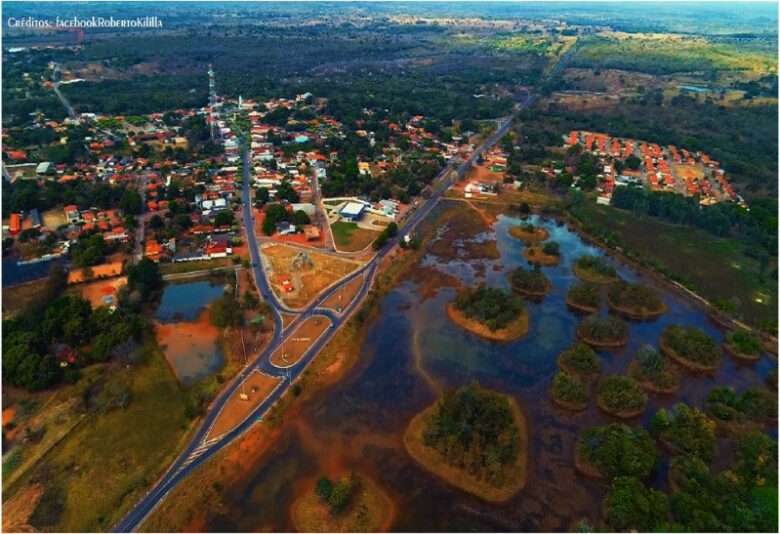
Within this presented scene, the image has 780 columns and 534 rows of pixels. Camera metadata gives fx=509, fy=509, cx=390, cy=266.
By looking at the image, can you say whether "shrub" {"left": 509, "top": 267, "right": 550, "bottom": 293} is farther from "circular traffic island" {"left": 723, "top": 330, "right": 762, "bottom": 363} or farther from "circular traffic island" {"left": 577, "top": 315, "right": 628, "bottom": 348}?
"circular traffic island" {"left": 723, "top": 330, "right": 762, "bottom": 363}

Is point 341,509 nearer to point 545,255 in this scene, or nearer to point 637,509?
point 637,509

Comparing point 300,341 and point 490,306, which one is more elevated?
point 490,306

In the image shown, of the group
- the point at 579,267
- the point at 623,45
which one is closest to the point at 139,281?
the point at 579,267

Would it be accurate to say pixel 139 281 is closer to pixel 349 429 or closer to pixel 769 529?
pixel 349 429

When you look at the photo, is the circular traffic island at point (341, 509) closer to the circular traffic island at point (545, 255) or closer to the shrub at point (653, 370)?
the shrub at point (653, 370)

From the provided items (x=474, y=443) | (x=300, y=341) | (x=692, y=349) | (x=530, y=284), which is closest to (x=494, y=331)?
(x=530, y=284)

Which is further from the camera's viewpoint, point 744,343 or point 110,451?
point 744,343

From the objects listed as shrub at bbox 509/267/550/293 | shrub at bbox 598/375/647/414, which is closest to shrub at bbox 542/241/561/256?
shrub at bbox 509/267/550/293
